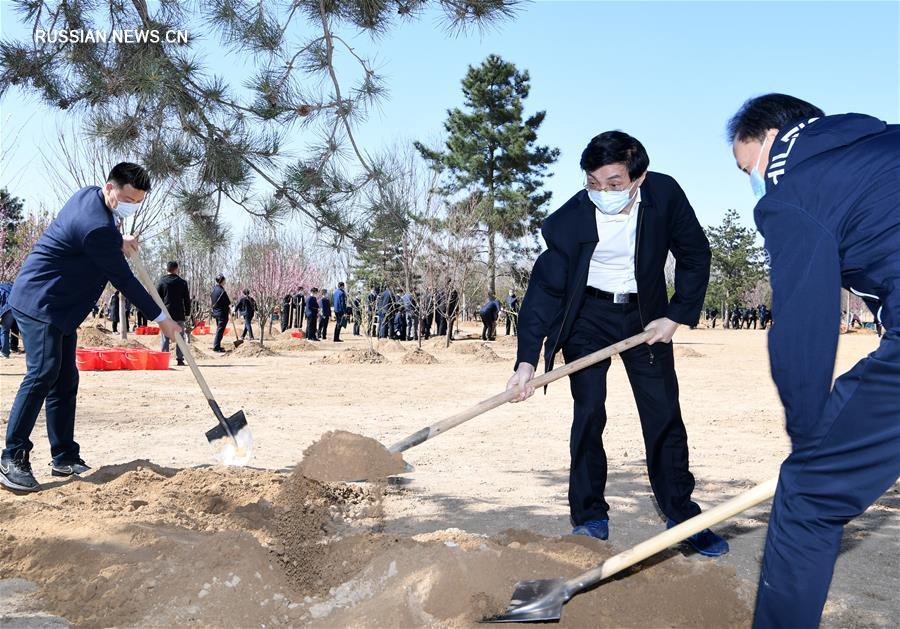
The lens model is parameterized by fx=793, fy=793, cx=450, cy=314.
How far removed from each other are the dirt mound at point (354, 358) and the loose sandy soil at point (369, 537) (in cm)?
762

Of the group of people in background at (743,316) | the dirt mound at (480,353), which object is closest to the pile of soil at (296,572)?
the dirt mound at (480,353)

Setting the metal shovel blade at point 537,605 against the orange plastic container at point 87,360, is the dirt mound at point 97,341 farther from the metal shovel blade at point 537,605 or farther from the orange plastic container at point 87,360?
the metal shovel blade at point 537,605

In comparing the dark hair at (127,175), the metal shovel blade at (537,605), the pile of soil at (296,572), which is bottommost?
the pile of soil at (296,572)

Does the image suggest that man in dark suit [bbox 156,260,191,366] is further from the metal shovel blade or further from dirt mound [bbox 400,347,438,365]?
the metal shovel blade

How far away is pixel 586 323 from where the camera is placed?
369cm

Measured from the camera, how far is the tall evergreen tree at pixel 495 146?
32562mm

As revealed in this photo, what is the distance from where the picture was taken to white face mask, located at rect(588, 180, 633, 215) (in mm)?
3527

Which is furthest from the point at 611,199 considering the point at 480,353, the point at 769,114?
the point at 480,353

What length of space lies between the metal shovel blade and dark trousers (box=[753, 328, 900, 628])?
73 cm

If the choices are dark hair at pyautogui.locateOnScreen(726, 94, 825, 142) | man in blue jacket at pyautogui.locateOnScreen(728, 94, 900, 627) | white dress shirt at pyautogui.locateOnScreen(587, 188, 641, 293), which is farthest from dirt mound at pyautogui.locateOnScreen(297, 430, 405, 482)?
dark hair at pyautogui.locateOnScreen(726, 94, 825, 142)

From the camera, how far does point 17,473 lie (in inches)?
166

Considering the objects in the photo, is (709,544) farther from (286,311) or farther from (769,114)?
(286,311)

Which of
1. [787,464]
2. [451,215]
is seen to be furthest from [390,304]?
[787,464]

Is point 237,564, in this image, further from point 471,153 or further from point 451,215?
point 471,153
